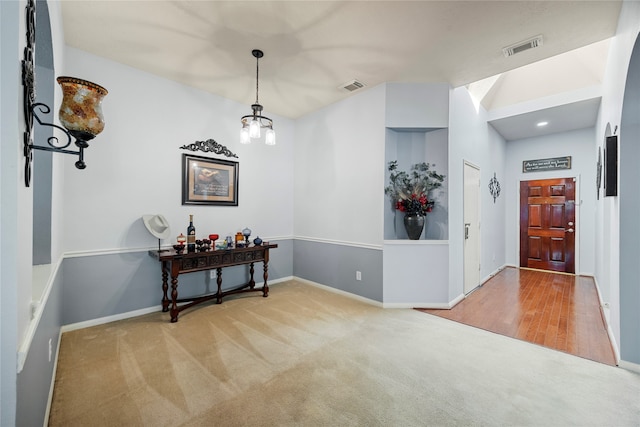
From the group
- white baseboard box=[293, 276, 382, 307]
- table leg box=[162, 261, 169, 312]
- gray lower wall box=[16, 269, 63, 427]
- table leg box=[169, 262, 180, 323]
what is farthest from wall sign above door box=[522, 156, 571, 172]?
gray lower wall box=[16, 269, 63, 427]

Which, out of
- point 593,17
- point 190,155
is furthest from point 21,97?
point 593,17

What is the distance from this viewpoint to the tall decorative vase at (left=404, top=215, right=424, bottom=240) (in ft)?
11.7

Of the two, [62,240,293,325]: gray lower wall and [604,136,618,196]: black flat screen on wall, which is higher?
[604,136,618,196]: black flat screen on wall

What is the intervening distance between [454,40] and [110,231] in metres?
4.01

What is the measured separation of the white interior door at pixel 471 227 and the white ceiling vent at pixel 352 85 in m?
1.86

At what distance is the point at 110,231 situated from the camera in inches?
120

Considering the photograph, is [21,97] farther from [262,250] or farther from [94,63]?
[262,250]

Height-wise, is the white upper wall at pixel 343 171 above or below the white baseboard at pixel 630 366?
above

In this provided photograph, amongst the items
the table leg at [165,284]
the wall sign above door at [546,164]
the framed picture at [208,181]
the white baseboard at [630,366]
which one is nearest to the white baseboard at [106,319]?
the table leg at [165,284]

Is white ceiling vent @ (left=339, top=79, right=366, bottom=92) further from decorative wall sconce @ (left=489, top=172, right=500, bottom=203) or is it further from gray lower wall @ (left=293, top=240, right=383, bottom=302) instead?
decorative wall sconce @ (left=489, top=172, right=500, bottom=203)

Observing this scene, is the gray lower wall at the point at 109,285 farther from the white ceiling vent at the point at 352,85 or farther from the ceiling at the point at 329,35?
the white ceiling vent at the point at 352,85

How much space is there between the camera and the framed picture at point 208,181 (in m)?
3.59

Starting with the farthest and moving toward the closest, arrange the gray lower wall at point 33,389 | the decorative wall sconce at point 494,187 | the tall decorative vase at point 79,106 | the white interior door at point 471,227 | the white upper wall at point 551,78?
the decorative wall sconce at point 494,187 < the white interior door at point 471,227 < the white upper wall at point 551,78 < the tall decorative vase at point 79,106 < the gray lower wall at point 33,389

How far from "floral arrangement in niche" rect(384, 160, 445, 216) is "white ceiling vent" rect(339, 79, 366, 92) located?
3.50 feet
